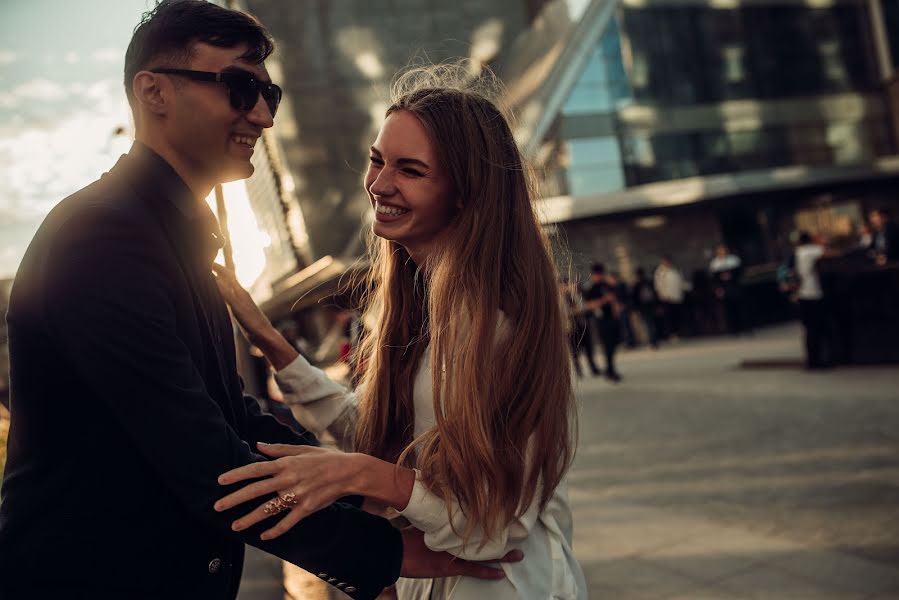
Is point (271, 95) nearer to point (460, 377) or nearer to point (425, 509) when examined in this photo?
point (460, 377)

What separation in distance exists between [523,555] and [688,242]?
101 feet

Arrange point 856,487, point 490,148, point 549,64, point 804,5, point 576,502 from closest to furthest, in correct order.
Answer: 1. point 490,148
2. point 856,487
3. point 576,502
4. point 549,64
5. point 804,5

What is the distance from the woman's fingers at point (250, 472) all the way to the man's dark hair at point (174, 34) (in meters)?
0.82

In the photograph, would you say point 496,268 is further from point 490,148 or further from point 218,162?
point 218,162

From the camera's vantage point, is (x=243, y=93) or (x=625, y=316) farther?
(x=625, y=316)

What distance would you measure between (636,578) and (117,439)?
320 cm

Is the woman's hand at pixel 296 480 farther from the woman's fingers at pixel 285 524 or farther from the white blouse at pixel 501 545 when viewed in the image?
the white blouse at pixel 501 545

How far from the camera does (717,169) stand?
32812 mm

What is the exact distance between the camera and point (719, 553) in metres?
4.26

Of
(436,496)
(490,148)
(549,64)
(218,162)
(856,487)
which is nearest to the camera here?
(436,496)

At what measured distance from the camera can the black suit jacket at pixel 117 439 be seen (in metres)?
1.34

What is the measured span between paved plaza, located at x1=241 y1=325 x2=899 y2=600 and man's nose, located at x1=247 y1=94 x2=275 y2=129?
1.63 metres

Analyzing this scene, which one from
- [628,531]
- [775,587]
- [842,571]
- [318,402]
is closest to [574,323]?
[318,402]

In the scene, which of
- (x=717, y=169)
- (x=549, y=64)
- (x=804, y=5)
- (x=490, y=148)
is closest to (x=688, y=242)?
(x=717, y=169)
